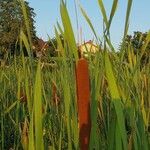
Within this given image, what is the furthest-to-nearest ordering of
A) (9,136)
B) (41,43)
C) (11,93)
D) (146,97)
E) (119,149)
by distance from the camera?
(11,93) → (9,136) → (146,97) → (41,43) → (119,149)

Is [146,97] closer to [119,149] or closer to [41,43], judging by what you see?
[41,43]

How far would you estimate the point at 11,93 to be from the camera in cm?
178

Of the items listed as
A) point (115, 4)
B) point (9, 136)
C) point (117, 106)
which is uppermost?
point (115, 4)

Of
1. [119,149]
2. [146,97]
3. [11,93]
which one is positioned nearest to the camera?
[119,149]

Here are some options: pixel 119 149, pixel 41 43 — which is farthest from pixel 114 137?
pixel 41 43

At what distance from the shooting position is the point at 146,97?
3.70ft

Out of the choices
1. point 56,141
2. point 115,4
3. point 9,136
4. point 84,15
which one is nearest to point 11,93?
point 9,136

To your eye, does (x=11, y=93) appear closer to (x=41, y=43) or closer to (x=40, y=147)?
(x=41, y=43)

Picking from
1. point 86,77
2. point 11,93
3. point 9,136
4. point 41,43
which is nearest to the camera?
point 86,77

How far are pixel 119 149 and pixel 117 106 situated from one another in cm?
7

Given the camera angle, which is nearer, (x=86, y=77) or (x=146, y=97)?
(x=86, y=77)

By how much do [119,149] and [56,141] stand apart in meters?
0.48

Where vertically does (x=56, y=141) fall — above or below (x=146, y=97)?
below

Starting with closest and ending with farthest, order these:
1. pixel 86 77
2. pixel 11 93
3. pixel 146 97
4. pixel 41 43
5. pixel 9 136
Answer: pixel 86 77 < pixel 41 43 < pixel 146 97 < pixel 9 136 < pixel 11 93
